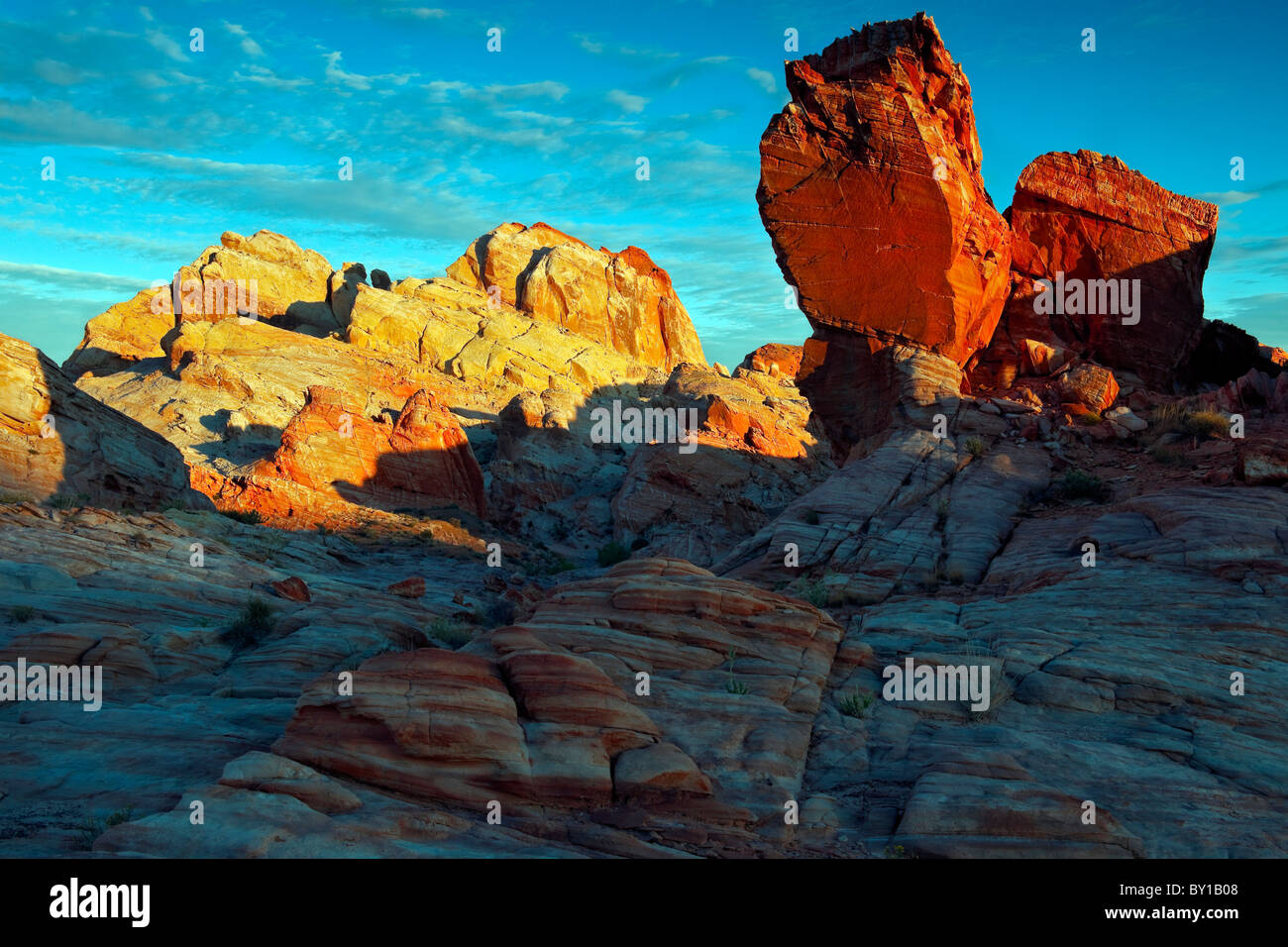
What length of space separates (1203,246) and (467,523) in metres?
33.3

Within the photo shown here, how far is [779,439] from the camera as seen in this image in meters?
43.8

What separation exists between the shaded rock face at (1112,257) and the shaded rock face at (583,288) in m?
57.8

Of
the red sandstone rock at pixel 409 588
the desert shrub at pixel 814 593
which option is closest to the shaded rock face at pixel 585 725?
the desert shrub at pixel 814 593

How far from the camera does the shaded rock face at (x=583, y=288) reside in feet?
275

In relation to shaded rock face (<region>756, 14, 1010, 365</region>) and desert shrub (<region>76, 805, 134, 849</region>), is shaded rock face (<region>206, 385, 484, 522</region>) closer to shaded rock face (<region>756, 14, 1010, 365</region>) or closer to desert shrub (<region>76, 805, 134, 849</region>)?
shaded rock face (<region>756, 14, 1010, 365</region>)

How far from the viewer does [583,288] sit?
8594cm

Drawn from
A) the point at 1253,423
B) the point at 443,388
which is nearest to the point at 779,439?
the point at 1253,423

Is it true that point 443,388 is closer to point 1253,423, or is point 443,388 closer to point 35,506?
point 35,506

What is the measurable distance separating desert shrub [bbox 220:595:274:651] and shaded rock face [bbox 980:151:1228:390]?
25.0 meters

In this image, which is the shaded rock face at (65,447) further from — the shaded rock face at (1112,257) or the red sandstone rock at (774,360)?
the red sandstone rock at (774,360)

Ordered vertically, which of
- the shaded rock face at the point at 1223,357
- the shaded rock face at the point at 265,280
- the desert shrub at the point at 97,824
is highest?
the shaded rock face at the point at 265,280

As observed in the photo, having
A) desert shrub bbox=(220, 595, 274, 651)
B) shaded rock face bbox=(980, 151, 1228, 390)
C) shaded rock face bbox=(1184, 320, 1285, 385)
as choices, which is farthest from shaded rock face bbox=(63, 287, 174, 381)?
shaded rock face bbox=(1184, 320, 1285, 385)

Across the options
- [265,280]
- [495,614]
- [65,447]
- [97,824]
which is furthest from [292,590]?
[265,280]
